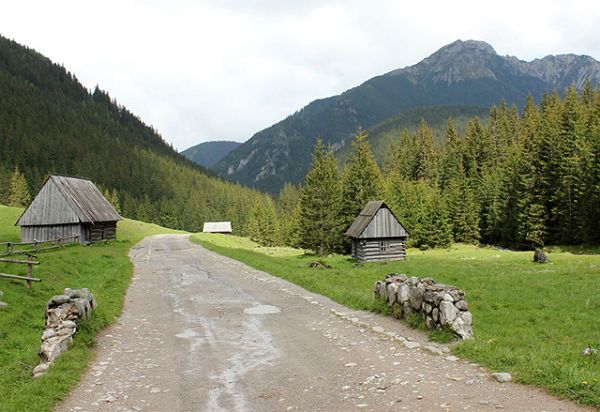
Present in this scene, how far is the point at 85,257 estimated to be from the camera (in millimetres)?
34781

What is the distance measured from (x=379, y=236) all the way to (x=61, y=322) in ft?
132

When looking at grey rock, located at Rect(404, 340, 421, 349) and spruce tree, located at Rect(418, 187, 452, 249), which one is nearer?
grey rock, located at Rect(404, 340, 421, 349)

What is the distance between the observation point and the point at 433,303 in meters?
13.0

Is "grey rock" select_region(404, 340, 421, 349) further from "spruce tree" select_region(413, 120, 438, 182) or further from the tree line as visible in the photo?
"spruce tree" select_region(413, 120, 438, 182)

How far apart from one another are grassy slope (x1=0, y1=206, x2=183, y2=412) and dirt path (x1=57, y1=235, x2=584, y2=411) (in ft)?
1.54

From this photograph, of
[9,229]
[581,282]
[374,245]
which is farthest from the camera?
[9,229]

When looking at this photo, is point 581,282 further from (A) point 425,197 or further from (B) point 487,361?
(A) point 425,197

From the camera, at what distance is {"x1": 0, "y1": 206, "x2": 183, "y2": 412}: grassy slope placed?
29.5 feet

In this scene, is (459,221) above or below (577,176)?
below

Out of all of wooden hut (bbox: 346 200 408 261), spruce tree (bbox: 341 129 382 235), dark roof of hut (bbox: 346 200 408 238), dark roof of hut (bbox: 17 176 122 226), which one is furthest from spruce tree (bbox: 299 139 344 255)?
dark roof of hut (bbox: 17 176 122 226)

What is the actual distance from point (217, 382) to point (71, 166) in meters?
208

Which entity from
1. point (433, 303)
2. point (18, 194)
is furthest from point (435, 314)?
point (18, 194)

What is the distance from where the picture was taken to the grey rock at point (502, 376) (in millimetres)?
8742

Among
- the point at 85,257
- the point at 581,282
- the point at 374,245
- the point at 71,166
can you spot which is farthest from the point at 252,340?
the point at 71,166
